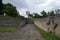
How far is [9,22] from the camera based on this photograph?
49125mm

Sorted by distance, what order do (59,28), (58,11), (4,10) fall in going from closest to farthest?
1. (59,28)
2. (58,11)
3. (4,10)

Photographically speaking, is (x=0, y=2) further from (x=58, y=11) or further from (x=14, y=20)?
(x=58, y=11)

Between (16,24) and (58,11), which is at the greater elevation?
(58,11)

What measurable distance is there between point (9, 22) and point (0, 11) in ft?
130

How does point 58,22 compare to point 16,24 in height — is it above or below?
above

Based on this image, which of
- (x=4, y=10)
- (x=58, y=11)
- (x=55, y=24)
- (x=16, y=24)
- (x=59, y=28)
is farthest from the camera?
(x=4, y=10)

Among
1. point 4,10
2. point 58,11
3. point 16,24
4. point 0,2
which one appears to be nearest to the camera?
point 58,11

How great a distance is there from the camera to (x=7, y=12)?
9262cm

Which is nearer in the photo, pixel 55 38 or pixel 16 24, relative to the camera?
pixel 55 38

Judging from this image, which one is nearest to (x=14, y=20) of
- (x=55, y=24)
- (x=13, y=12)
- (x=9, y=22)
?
(x=9, y=22)

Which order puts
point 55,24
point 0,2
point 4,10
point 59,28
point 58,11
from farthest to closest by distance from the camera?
point 4,10 → point 0,2 → point 58,11 → point 55,24 → point 59,28

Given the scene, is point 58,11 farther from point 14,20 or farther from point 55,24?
point 14,20

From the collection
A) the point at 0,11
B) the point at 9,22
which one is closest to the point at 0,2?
the point at 0,11

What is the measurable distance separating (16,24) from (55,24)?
31.0 m
